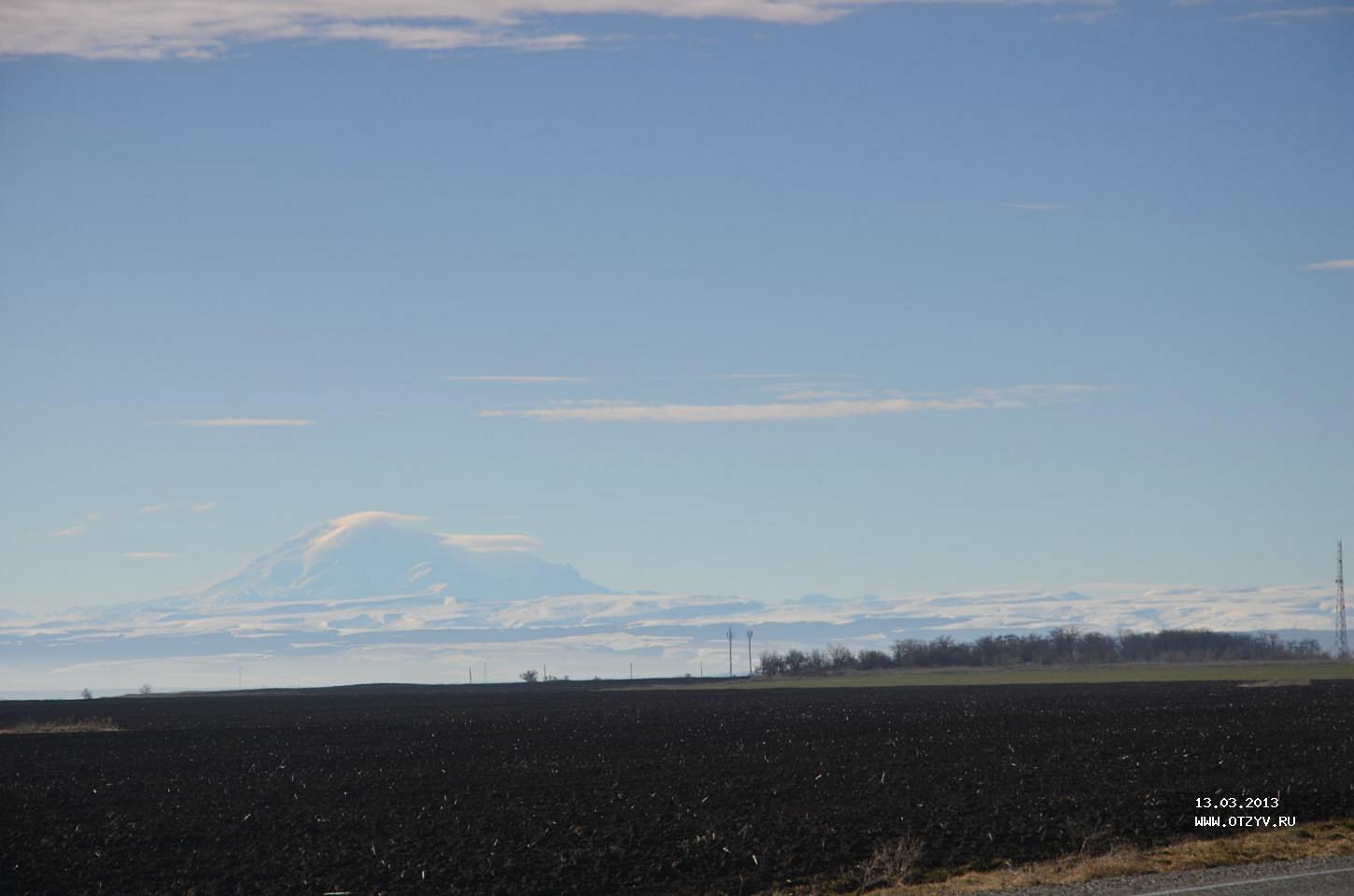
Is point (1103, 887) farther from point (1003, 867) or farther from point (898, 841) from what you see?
point (898, 841)

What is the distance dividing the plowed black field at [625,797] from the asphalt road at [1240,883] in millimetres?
4395

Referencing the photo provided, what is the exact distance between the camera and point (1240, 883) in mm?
22812

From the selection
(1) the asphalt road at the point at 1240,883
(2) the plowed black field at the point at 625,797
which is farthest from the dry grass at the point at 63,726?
(1) the asphalt road at the point at 1240,883

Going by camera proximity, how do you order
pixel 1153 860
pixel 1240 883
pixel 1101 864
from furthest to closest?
pixel 1153 860 < pixel 1101 864 < pixel 1240 883

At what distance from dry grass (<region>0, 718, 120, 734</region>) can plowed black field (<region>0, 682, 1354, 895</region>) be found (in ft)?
41.3

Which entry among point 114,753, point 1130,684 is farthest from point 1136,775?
point 1130,684

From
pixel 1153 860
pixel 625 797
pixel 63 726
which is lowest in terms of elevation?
pixel 63 726

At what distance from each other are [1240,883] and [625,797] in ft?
64.9

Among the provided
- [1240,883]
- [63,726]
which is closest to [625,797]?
[1240,883]

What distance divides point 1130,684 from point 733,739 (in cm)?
8133

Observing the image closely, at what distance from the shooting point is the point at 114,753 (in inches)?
2576

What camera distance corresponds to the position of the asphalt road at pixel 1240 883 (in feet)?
71.6

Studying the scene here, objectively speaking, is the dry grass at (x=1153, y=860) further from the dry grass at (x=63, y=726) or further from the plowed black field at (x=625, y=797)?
the dry grass at (x=63, y=726)

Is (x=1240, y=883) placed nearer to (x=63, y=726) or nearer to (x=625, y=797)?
(x=625, y=797)
